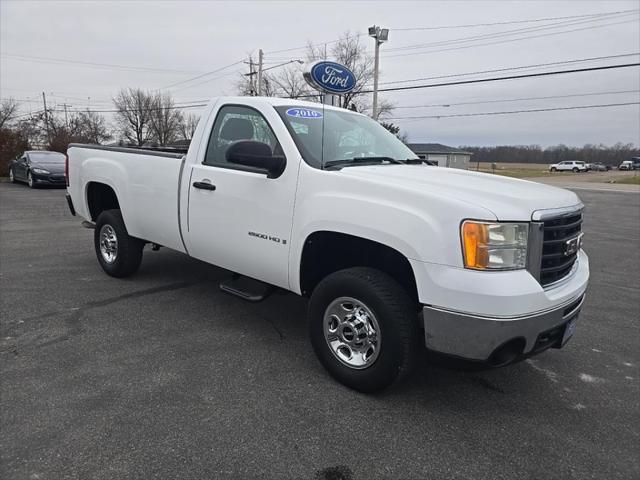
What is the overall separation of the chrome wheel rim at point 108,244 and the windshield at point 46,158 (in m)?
14.7

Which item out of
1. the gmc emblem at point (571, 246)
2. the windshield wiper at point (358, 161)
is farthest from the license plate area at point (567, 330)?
the windshield wiper at point (358, 161)

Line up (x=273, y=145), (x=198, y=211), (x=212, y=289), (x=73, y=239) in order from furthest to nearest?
(x=73, y=239), (x=212, y=289), (x=198, y=211), (x=273, y=145)

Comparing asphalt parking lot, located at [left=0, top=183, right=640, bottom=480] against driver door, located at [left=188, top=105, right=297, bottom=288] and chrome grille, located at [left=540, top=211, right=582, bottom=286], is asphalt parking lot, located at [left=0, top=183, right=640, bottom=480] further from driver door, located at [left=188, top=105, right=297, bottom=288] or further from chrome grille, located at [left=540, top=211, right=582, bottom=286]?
chrome grille, located at [left=540, top=211, right=582, bottom=286]

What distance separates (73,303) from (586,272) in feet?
15.3

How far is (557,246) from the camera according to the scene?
2.76 metres

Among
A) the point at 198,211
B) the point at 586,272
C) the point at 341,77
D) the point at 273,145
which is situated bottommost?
the point at 586,272

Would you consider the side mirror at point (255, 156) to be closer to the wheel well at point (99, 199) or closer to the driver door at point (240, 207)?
the driver door at point (240, 207)

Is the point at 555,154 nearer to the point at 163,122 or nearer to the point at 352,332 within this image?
the point at 163,122

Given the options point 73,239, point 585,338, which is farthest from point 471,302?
point 73,239

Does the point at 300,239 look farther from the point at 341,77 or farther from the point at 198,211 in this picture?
the point at 341,77

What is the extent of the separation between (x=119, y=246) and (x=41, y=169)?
14.5 metres

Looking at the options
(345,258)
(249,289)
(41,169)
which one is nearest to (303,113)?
(345,258)

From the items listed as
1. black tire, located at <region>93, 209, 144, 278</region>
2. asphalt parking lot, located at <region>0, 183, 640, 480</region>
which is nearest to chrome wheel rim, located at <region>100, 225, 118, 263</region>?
black tire, located at <region>93, 209, 144, 278</region>

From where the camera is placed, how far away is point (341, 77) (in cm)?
480
